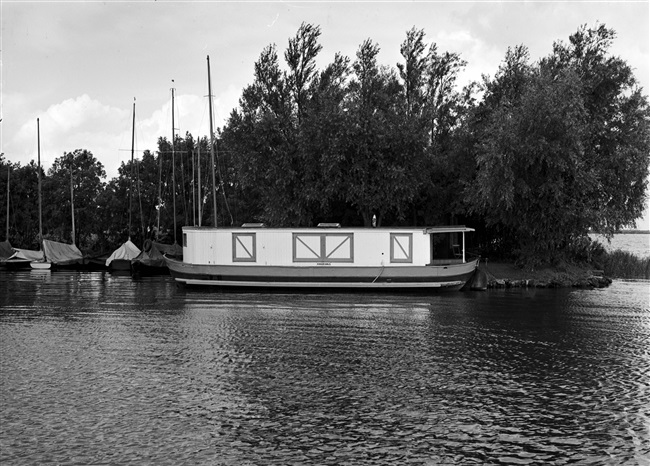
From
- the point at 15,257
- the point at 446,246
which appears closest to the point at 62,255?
the point at 15,257

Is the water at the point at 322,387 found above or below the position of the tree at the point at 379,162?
below

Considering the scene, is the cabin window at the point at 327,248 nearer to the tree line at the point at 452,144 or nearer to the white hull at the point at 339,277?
the white hull at the point at 339,277

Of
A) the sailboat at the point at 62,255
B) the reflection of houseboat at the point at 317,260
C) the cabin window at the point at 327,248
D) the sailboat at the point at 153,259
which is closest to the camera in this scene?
the reflection of houseboat at the point at 317,260

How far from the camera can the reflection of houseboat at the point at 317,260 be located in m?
33.3

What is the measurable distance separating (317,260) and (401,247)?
173 inches

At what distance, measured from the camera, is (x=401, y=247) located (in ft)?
112

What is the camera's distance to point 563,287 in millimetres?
37531

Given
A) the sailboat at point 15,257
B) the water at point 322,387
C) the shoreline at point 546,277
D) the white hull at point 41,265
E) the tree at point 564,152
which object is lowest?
the water at point 322,387

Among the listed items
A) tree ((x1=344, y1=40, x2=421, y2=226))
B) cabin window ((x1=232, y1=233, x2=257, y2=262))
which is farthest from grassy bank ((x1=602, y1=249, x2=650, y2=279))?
cabin window ((x1=232, y1=233, x2=257, y2=262))

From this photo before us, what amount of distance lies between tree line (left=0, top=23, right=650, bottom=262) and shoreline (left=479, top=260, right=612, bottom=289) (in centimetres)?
90

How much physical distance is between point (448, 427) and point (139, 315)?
15770mm

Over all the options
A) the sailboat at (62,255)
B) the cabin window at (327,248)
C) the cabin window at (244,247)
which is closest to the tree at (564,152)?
the cabin window at (327,248)

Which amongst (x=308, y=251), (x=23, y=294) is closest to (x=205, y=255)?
(x=308, y=251)

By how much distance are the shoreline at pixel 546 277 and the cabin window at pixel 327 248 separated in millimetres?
8309
